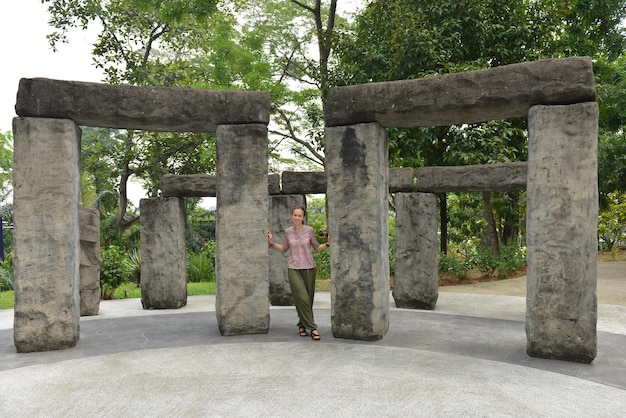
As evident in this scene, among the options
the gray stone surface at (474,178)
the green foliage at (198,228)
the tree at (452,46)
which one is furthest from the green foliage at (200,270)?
the gray stone surface at (474,178)

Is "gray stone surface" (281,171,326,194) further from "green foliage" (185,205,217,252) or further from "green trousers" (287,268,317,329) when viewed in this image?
"green foliage" (185,205,217,252)

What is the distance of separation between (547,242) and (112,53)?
15301 mm

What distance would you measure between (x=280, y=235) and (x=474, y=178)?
3651mm

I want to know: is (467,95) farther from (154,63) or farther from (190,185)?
(154,63)

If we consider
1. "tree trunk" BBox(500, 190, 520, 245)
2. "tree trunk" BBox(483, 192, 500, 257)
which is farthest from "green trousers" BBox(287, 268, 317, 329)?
"tree trunk" BBox(500, 190, 520, 245)

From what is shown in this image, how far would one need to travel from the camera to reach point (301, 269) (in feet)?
20.5

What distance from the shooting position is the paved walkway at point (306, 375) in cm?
379

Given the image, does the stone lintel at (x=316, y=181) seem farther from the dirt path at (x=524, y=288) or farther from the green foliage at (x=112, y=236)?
the green foliage at (x=112, y=236)

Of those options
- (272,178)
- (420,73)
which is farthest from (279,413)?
(420,73)

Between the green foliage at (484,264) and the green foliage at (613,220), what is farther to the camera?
the green foliage at (613,220)

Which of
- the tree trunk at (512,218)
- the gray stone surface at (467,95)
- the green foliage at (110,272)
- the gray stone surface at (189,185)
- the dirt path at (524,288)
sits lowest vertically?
the dirt path at (524,288)

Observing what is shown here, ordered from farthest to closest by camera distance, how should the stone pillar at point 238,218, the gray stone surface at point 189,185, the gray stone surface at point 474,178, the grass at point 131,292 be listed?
the grass at point 131,292, the gray stone surface at point 189,185, the gray stone surface at point 474,178, the stone pillar at point 238,218

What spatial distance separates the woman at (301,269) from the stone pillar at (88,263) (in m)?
3.65

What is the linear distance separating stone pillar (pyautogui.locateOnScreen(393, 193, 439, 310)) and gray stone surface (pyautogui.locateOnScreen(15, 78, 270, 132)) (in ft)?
11.4
